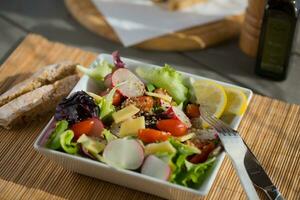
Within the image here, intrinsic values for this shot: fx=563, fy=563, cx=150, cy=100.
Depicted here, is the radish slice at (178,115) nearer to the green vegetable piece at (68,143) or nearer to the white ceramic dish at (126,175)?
the white ceramic dish at (126,175)

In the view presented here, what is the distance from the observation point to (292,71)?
1576 mm

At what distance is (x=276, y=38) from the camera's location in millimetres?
1441

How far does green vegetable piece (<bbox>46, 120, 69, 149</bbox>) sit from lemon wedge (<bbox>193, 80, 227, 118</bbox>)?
1.01 feet

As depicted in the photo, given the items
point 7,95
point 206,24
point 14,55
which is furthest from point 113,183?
point 206,24

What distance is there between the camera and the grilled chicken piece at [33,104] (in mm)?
1293

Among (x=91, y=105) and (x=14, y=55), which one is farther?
(x=14, y=55)

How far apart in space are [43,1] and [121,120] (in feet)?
2.89

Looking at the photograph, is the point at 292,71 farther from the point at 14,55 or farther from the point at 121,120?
the point at 14,55

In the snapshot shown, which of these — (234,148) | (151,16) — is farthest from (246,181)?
(151,16)

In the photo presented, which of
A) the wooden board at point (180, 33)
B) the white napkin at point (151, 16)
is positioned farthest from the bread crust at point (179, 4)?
the wooden board at point (180, 33)

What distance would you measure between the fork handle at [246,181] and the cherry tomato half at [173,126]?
124mm

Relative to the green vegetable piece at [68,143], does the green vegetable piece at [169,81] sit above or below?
below

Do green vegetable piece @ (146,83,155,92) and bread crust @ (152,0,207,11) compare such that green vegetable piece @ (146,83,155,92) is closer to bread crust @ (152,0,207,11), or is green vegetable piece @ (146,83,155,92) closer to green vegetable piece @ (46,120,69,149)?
green vegetable piece @ (46,120,69,149)

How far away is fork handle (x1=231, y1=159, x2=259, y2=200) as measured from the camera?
106 centimetres
